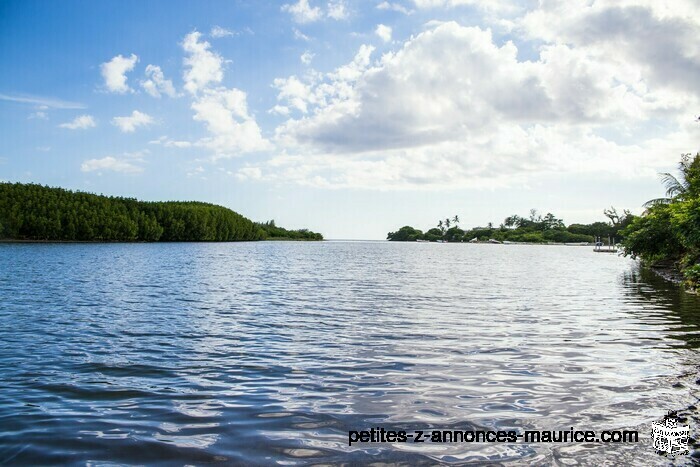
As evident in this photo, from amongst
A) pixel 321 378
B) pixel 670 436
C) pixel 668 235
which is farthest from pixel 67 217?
pixel 670 436

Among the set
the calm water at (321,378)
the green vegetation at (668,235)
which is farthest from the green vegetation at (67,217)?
the green vegetation at (668,235)

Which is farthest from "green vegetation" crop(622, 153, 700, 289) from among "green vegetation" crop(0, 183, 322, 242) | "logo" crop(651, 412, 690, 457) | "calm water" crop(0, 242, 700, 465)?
"green vegetation" crop(0, 183, 322, 242)

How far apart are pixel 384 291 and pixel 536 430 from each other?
2306cm

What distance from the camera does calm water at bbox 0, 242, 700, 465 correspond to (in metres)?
7.23

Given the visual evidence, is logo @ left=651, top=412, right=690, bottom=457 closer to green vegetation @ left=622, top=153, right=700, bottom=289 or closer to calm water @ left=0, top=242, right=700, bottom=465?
calm water @ left=0, top=242, right=700, bottom=465

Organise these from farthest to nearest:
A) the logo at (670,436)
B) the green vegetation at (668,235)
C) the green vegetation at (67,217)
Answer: the green vegetation at (67,217) → the green vegetation at (668,235) → the logo at (670,436)

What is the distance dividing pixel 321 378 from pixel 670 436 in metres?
6.28

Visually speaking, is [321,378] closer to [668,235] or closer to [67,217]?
[668,235]

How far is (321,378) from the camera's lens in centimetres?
1094

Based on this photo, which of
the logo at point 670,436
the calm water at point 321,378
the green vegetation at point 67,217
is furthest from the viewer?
the green vegetation at point 67,217

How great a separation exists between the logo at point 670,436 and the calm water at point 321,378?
21cm

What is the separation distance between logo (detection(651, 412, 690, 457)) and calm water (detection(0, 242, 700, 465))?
21cm

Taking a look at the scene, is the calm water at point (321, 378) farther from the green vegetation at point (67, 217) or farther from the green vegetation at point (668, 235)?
the green vegetation at point (67, 217)

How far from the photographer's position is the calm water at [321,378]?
723 centimetres
